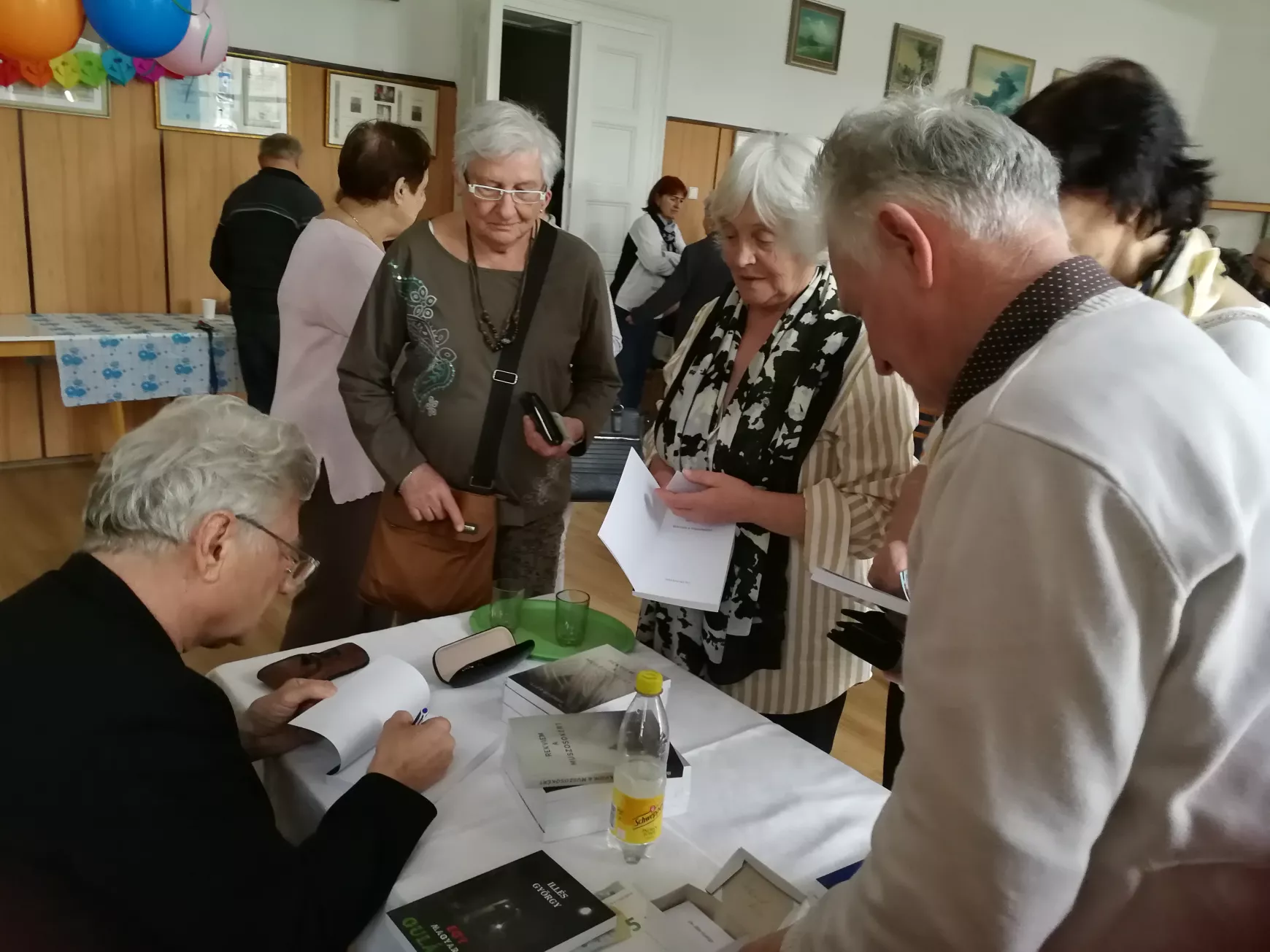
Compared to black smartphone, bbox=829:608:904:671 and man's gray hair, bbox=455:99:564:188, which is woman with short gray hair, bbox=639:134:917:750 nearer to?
black smartphone, bbox=829:608:904:671

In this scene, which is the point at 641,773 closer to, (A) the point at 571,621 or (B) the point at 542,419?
(A) the point at 571,621

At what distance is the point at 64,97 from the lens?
171 inches

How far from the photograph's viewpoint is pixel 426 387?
1824 mm

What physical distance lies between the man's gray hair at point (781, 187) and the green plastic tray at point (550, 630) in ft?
2.30

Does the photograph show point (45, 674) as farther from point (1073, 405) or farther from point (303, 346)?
point (303, 346)

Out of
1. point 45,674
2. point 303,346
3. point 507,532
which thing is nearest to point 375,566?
point 507,532

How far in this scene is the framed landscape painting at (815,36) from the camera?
613 centimetres

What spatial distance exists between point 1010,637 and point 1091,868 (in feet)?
0.63

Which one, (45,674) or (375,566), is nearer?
(45,674)

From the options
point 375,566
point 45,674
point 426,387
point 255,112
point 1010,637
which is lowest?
point 375,566

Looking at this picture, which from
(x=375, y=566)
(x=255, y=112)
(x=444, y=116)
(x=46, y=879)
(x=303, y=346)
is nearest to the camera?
(x=46, y=879)

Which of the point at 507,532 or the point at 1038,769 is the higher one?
the point at 1038,769

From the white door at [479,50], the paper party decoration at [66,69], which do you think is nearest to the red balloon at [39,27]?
the paper party decoration at [66,69]

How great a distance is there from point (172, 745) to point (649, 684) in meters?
0.49
